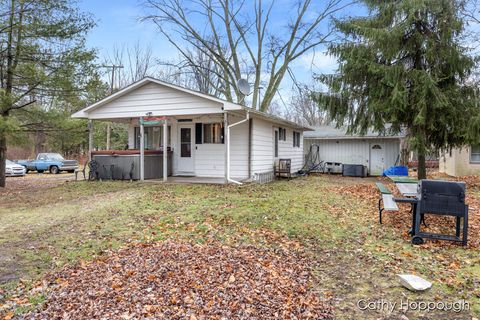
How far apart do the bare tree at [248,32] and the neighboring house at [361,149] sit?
21.6 ft

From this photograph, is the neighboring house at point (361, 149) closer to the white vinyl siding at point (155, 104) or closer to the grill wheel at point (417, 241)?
the white vinyl siding at point (155, 104)

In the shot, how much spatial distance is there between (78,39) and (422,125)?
12108 millimetres

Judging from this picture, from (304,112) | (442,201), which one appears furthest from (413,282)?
(304,112)

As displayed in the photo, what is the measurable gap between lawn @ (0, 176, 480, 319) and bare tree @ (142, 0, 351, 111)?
57.1ft

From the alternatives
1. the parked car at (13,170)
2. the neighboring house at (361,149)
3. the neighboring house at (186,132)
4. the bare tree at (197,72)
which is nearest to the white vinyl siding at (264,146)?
the neighboring house at (186,132)

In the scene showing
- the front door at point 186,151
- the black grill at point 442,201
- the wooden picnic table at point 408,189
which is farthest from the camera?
the front door at point 186,151

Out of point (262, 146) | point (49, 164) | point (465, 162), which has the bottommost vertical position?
point (49, 164)

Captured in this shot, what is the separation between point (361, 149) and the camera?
19656 millimetres

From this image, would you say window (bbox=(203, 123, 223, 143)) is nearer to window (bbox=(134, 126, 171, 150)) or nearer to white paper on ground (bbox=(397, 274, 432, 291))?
window (bbox=(134, 126, 171, 150))

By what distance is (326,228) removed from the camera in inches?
232

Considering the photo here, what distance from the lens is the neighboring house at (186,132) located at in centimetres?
1138

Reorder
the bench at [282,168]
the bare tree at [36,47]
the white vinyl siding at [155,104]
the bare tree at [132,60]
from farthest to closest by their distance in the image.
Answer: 1. the bare tree at [132,60]
2. the bench at [282,168]
3. the white vinyl siding at [155,104]
4. the bare tree at [36,47]

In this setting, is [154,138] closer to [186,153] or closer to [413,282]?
[186,153]

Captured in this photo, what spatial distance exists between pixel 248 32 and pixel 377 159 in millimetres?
13867
